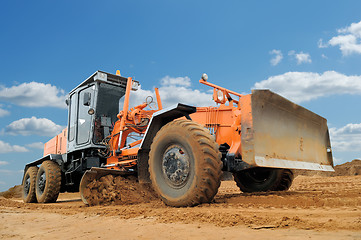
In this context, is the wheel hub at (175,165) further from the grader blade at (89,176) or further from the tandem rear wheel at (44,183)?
the tandem rear wheel at (44,183)

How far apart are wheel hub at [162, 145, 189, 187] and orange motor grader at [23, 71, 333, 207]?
0.01m

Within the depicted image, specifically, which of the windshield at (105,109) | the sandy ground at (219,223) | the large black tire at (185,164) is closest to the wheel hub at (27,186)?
the windshield at (105,109)

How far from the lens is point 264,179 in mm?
6867

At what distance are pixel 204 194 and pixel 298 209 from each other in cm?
122

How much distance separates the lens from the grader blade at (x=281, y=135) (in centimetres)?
472

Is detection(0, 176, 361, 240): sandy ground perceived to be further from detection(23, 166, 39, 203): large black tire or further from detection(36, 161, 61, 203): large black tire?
detection(23, 166, 39, 203): large black tire

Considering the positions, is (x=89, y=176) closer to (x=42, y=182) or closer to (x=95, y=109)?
(x=95, y=109)

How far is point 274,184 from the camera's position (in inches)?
265

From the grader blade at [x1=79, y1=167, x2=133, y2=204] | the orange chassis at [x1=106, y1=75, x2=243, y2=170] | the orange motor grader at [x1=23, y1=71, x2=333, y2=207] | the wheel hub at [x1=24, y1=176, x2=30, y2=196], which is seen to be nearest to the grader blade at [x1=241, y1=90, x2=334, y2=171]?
the orange motor grader at [x1=23, y1=71, x2=333, y2=207]

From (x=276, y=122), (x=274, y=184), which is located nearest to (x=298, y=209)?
(x=276, y=122)

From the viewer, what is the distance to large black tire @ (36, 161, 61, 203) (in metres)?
8.58

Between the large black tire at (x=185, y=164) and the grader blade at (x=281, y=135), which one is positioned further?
the grader blade at (x=281, y=135)

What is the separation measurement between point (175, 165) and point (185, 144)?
0.42 meters

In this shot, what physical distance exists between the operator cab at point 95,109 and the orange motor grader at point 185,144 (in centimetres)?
3
